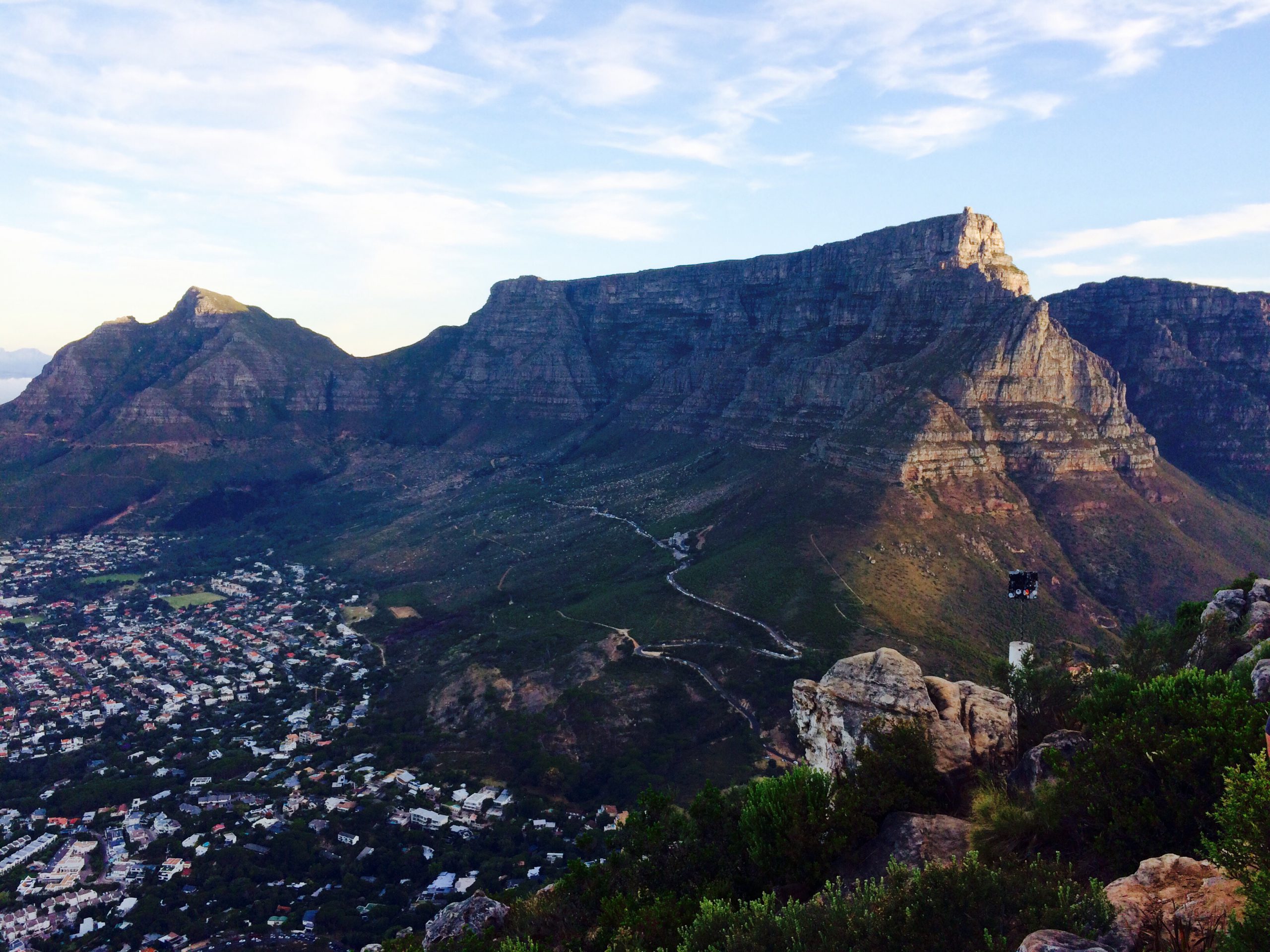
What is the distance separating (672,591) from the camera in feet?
297

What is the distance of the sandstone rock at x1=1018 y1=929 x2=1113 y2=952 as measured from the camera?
538 inches

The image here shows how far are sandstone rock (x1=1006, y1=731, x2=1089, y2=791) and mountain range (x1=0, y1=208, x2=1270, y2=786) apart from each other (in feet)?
122

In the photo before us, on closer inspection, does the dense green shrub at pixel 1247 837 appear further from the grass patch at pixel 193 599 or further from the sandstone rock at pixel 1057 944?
the grass patch at pixel 193 599

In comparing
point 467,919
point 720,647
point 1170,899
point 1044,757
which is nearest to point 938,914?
point 1170,899

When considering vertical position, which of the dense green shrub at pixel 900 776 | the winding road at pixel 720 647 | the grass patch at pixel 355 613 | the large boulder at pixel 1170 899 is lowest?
the grass patch at pixel 355 613

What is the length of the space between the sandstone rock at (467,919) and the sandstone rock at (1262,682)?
87.1 feet

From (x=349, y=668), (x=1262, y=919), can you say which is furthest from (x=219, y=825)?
(x=1262, y=919)

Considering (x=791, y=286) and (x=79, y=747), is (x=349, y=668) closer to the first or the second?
(x=79, y=747)

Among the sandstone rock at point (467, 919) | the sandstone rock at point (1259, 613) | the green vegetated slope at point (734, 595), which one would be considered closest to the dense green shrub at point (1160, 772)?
the sandstone rock at point (1259, 613)

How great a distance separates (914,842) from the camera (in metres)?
22.9

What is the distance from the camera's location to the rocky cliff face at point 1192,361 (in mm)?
117875

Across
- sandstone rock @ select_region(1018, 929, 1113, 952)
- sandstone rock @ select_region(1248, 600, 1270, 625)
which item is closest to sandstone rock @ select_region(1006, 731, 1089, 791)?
sandstone rock @ select_region(1018, 929, 1113, 952)

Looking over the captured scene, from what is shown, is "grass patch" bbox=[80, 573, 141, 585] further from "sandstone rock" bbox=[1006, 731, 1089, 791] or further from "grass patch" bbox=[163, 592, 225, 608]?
"sandstone rock" bbox=[1006, 731, 1089, 791]

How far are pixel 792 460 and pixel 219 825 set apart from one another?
86.5 meters
